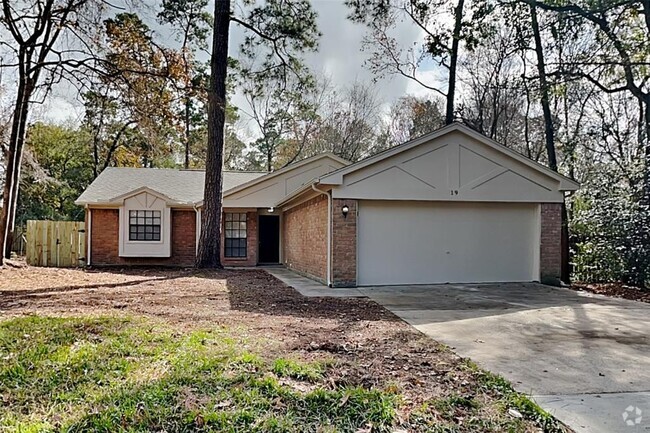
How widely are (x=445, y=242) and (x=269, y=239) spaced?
31.7 ft

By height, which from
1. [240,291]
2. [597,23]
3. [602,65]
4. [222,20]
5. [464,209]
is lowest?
[240,291]

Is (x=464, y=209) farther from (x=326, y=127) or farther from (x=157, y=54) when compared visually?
(x=326, y=127)

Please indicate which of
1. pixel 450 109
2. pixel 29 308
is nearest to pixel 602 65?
pixel 450 109

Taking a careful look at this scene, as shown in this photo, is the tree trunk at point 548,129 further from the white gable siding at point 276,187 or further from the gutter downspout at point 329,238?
the white gable siding at point 276,187

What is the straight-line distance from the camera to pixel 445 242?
37.8ft

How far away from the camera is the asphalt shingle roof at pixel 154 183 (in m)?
17.6

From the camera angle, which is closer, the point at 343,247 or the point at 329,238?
the point at 343,247

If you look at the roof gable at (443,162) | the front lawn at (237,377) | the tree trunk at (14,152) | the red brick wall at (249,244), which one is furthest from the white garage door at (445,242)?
the tree trunk at (14,152)

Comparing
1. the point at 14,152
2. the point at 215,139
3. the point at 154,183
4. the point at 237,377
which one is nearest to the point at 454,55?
the point at 215,139

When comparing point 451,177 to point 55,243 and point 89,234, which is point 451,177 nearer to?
point 89,234

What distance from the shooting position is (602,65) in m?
11.8

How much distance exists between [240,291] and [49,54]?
31.4ft

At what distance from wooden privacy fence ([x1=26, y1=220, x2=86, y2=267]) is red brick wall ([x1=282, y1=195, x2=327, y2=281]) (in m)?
8.12

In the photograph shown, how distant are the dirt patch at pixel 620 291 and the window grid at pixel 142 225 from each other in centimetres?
1414
